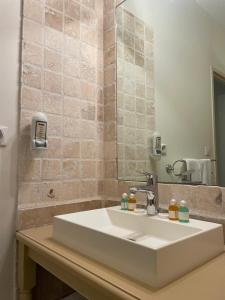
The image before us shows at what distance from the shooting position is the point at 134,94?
4.64 feet

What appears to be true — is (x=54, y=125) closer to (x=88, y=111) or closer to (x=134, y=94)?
(x=88, y=111)

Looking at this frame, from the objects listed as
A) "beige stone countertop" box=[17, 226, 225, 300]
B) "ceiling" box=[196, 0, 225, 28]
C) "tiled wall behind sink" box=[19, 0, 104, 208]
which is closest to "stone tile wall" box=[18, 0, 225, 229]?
"tiled wall behind sink" box=[19, 0, 104, 208]

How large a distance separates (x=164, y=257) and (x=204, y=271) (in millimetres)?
171

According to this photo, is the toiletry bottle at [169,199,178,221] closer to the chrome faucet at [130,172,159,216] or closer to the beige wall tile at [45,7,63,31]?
the chrome faucet at [130,172,159,216]

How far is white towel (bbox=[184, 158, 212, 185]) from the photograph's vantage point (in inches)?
40.0

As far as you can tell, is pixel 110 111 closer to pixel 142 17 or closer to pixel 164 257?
pixel 142 17

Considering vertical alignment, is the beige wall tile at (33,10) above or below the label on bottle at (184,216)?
above

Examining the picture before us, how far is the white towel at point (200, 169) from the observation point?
3.33ft

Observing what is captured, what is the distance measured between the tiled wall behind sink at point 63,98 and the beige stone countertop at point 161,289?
434 millimetres

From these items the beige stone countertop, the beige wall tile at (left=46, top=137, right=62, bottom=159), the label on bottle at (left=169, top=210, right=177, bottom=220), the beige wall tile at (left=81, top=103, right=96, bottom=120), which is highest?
the beige wall tile at (left=81, top=103, right=96, bottom=120)

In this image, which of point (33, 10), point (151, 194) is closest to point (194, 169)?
point (151, 194)

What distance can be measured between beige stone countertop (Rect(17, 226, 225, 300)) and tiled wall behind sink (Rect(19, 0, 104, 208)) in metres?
0.43

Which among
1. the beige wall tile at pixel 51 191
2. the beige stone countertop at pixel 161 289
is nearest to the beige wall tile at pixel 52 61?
the beige wall tile at pixel 51 191

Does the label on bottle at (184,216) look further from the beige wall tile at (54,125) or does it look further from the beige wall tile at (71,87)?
the beige wall tile at (71,87)
